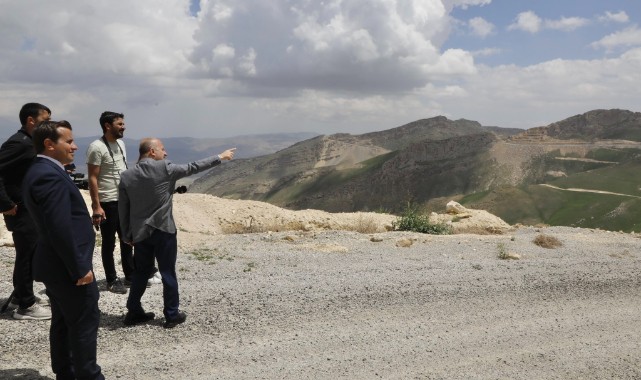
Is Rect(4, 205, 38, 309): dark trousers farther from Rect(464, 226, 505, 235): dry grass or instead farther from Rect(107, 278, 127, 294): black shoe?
Rect(464, 226, 505, 235): dry grass

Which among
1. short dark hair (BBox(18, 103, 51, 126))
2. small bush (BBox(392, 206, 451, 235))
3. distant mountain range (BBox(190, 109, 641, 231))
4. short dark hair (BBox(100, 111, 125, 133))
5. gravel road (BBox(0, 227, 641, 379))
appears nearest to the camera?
gravel road (BBox(0, 227, 641, 379))

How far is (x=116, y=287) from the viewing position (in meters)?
7.06

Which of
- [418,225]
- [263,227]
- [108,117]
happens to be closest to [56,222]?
[108,117]

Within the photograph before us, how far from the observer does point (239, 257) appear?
10.2 meters

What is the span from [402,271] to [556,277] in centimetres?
287

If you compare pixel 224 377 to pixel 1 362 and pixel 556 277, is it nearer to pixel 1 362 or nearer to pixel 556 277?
pixel 1 362

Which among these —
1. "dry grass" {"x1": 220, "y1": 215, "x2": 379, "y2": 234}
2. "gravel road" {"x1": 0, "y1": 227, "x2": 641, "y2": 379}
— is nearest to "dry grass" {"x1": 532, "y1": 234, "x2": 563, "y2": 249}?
"gravel road" {"x1": 0, "y1": 227, "x2": 641, "y2": 379}

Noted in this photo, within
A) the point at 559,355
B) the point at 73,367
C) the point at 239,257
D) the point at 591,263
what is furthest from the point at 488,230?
the point at 73,367

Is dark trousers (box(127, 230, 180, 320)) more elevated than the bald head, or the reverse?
the bald head

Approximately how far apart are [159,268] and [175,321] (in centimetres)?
72

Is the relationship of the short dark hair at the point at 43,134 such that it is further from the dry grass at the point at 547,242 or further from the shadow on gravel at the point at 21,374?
the dry grass at the point at 547,242

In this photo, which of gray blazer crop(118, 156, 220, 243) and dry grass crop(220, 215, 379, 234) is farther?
dry grass crop(220, 215, 379, 234)

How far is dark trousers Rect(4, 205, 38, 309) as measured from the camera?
571 cm

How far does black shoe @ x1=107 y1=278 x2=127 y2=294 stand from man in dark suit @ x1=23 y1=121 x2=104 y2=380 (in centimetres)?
272
